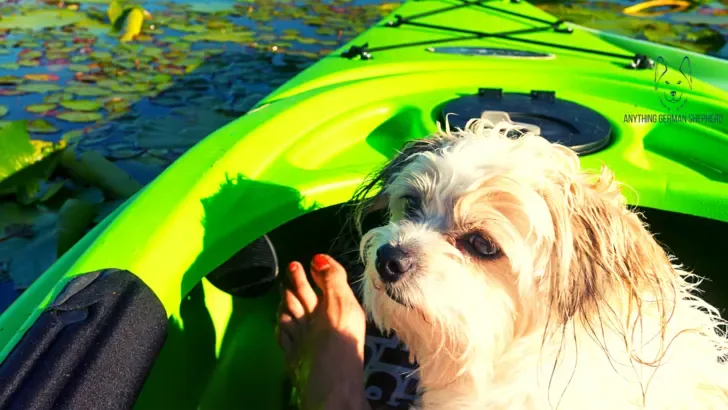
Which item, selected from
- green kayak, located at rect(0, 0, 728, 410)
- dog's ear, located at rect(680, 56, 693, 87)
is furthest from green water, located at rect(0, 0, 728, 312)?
dog's ear, located at rect(680, 56, 693, 87)

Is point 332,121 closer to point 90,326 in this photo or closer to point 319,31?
point 90,326

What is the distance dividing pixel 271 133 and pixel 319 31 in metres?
5.29

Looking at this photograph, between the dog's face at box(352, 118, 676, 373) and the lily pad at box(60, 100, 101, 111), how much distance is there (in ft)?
13.9

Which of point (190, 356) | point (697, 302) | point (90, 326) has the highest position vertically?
point (90, 326)

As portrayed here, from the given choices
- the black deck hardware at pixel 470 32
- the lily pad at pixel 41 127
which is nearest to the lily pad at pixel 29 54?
the lily pad at pixel 41 127

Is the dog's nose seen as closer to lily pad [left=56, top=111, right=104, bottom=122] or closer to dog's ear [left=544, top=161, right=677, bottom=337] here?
dog's ear [left=544, top=161, right=677, bottom=337]

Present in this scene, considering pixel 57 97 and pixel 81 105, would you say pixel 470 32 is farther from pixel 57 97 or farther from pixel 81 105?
pixel 57 97

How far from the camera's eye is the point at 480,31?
427 centimetres

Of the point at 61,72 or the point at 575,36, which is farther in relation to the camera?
the point at 61,72

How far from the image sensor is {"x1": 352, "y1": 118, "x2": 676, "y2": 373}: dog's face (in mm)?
1331

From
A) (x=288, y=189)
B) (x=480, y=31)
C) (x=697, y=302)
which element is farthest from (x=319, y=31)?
(x=697, y=302)

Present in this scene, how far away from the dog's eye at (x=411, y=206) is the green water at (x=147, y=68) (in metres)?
2.20

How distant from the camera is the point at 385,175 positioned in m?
1.78

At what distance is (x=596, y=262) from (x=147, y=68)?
18.4 ft
